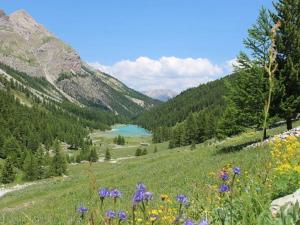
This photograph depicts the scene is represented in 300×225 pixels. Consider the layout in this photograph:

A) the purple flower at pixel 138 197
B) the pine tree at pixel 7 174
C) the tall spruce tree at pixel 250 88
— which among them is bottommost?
the pine tree at pixel 7 174

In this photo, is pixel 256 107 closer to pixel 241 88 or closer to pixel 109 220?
pixel 241 88

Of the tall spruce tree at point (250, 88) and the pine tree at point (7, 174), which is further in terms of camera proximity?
the pine tree at point (7, 174)

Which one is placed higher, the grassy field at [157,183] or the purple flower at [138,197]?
the purple flower at [138,197]

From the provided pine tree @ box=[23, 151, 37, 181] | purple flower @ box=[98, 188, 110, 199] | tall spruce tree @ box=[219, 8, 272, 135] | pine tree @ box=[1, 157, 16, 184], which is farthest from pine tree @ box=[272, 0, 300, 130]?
pine tree @ box=[1, 157, 16, 184]

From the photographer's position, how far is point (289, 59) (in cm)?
2850

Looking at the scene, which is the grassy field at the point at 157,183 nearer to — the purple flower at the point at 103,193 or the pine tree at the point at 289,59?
the purple flower at the point at 103,193

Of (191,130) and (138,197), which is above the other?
(191,130)

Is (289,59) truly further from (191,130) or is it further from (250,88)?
(191,130)

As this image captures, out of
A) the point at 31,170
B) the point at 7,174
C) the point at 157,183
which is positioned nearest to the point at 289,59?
the point at 157,183

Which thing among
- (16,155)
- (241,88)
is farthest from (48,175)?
(241,88)

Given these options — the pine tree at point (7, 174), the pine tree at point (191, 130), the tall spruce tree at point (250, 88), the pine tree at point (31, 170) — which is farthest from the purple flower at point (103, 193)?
the pine tree at point (191, 130)

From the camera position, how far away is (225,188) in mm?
4980

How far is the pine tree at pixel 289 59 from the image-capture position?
28.4 m

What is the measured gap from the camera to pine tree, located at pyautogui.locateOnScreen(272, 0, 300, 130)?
28438 mm
